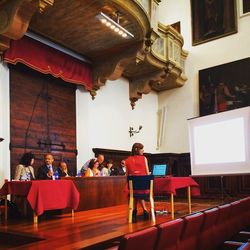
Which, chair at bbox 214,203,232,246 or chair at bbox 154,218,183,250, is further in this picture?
chair at bbox 214,203,232,246

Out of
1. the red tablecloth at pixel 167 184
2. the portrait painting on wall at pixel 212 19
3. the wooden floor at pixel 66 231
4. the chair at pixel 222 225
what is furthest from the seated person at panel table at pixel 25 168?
the portrait painting on wall at pixel 212 19

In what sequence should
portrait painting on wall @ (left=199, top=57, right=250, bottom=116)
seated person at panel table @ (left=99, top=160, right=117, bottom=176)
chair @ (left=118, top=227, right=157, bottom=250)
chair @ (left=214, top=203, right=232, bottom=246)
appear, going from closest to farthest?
1. chair @ (left=118, top=227, right=157, bottom=250)
2. chair @ (left=214, top=203, right=232, bottom=246)
3. seated person at panel table @ (left=99, top=160, right=117, bottom=176)
4. portrait painting on wall @ (left=199, top=57, right=250, bottom=116)

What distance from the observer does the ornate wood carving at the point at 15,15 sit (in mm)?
5909

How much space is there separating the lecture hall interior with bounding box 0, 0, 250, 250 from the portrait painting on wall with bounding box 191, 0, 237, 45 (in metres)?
0.04

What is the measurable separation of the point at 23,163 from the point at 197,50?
25.4 ft

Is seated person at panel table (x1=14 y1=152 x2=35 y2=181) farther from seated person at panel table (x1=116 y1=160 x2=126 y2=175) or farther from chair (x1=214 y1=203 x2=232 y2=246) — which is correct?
chair (x1=214 y1=203 x2=232 y2=246)

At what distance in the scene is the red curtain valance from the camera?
7.02m

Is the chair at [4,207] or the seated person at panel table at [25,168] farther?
the seated person at panel table at [25,168]

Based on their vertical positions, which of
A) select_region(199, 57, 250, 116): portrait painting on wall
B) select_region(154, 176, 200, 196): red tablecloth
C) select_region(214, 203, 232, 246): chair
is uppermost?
select_region(199, 57, 250, 116): portrait painting on wall

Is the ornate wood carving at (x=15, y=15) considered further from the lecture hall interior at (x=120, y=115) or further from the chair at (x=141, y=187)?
the chair at (x=141, y=187)

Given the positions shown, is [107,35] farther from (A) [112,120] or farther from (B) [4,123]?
(B) [4,123]

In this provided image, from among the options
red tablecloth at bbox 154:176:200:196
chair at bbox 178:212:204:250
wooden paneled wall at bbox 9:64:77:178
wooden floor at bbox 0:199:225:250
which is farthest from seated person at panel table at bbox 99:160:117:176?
chair at bbox 178:212:204:250

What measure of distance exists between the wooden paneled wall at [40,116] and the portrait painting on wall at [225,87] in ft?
15.4

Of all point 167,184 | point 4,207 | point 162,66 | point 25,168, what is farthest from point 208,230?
point 162,66
